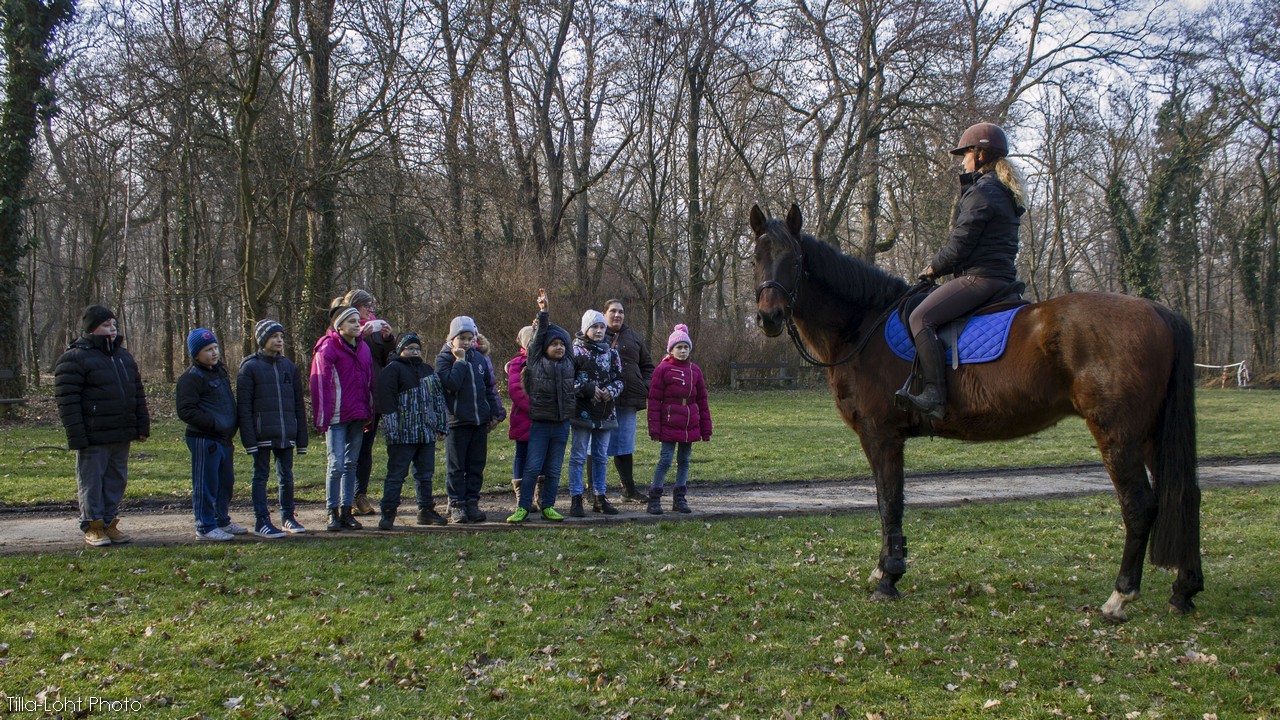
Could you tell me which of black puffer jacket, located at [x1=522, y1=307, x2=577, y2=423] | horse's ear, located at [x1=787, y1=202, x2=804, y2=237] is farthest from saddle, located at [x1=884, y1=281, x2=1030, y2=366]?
black puffer jacket, located at [x1=522, y1=307, x2=577, y2=423]

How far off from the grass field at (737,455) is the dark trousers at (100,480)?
2314 millimetres

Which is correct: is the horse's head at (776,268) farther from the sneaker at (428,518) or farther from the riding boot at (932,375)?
the sneaker at (428,518)

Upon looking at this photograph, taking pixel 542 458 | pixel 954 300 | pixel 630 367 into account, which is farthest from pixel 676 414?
pixel 954 300

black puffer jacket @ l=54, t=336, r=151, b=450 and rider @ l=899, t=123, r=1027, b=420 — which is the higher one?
rider @ l=899, t=123, r=1027, b=420

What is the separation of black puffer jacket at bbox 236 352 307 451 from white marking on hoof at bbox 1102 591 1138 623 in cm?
717

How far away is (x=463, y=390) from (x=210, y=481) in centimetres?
263

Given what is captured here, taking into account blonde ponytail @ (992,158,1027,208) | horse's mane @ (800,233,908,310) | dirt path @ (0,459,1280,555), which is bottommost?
dirt path @ (0,459,1280,555)

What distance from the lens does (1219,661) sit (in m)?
4.82

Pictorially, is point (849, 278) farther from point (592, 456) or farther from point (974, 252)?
point (592, 456)

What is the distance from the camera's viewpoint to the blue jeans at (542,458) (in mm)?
9211

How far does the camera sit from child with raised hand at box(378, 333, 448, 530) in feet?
28.9

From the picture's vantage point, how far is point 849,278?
660cm

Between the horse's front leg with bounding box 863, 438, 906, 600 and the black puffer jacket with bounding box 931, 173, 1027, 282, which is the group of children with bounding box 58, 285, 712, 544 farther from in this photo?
the black puffer jacket with bounding box 931, 173, 1027, 282

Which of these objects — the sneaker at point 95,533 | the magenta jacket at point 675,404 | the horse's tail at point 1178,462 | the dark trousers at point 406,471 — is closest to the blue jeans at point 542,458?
the dark trousers at point 406,471
